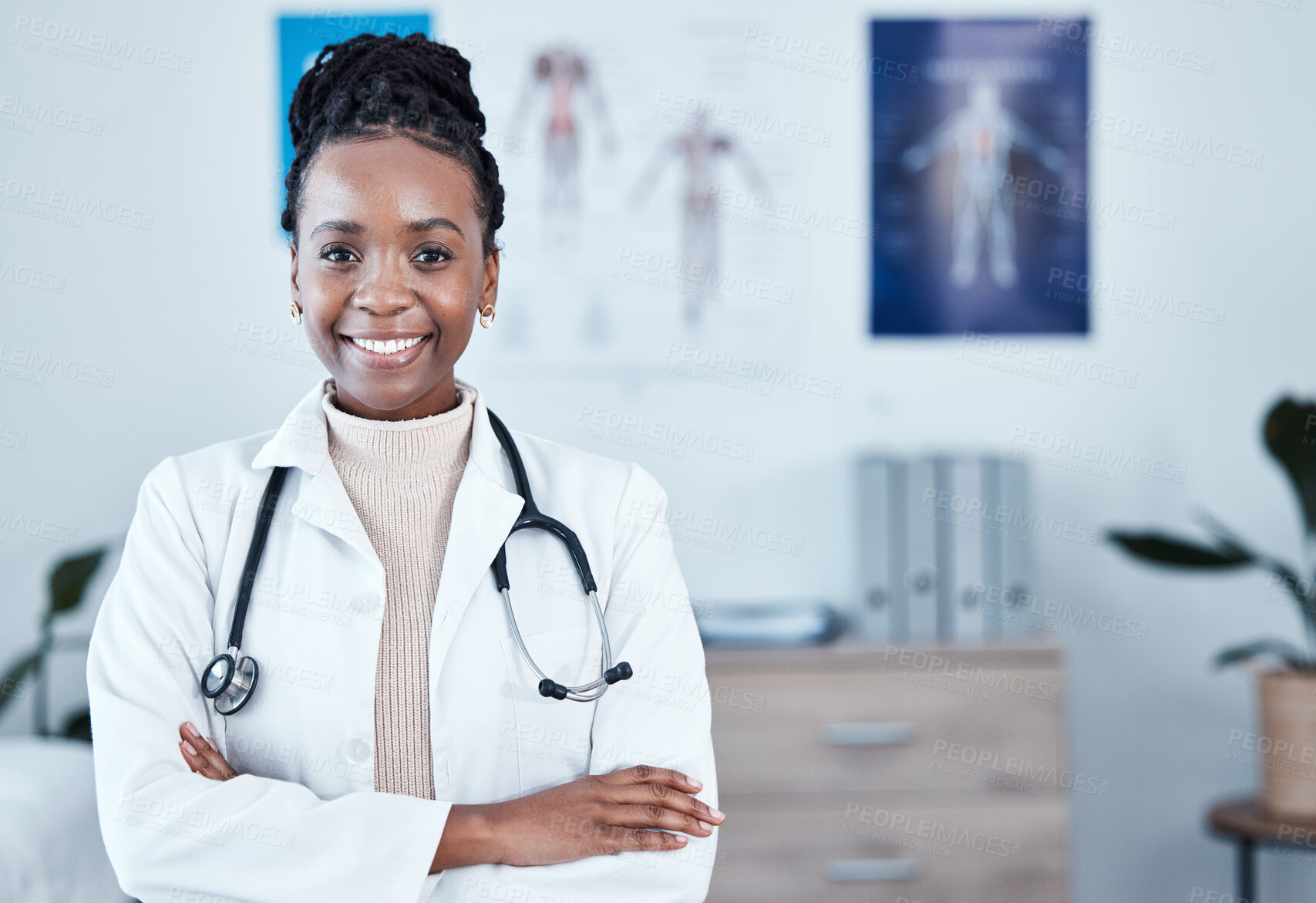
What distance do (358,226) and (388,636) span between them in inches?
18.4

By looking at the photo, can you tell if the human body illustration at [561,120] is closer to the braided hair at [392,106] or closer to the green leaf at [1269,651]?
the braided hair at [392,106]

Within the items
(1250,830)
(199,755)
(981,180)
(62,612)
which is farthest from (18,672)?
(1250,830)

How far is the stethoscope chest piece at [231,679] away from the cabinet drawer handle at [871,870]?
137 cm

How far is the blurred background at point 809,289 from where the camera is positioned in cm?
246

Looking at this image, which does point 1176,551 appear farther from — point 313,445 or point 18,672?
point 18,672

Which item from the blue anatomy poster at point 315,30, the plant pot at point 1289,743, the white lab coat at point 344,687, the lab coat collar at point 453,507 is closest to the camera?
the white lab coat at point 344,687

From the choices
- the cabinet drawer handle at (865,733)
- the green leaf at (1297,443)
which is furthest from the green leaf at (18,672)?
the green leaf at (1297,443)

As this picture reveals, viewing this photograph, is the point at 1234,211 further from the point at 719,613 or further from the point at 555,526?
the point at 555,526

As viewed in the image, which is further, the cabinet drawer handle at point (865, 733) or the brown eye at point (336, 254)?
the cabinet drawer handle at point (865, 733)

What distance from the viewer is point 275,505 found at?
4.17ft

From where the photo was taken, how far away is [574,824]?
3.81 feet

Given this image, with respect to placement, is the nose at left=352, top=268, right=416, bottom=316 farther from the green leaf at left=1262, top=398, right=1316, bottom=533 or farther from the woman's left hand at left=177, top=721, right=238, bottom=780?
the green leaf at left=1262, top=398, right=1316, bottom=533

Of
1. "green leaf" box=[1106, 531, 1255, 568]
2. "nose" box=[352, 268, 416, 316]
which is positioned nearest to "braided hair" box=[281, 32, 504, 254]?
"nose" box=[352, 268, 416, 316]

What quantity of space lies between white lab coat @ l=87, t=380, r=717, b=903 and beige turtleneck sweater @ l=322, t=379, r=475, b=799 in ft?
0.09
